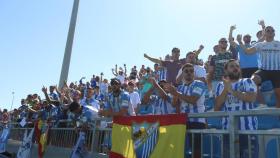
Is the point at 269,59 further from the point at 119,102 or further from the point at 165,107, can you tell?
the point at 119,102

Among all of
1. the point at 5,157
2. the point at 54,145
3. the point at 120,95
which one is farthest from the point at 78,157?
the point at 5,157

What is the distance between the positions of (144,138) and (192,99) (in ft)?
3.51

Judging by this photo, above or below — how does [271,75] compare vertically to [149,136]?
above

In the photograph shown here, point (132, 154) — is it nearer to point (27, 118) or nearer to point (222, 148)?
point (222, 148)

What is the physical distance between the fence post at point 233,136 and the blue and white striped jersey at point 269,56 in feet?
10.3

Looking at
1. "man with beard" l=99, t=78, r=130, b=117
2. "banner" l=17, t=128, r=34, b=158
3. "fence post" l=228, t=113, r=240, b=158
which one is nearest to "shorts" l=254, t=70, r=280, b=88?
"man with beard" l=99, t=78, r=130, b=117

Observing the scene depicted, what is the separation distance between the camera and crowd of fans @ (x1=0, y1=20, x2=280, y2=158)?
5930 mm

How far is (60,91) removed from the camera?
1424 centimetres

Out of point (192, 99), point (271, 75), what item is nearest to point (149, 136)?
point (192, 99)

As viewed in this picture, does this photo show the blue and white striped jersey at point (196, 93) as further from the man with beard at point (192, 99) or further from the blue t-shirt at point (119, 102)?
the blue t-shirt at point (119, 102)

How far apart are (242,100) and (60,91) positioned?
9.48 metres

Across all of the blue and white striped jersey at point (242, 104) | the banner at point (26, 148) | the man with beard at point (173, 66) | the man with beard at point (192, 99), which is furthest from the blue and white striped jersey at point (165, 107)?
the banner at point (26, 148)

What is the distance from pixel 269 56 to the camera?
26.3ft

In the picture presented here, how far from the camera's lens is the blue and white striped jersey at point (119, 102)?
324 inches
